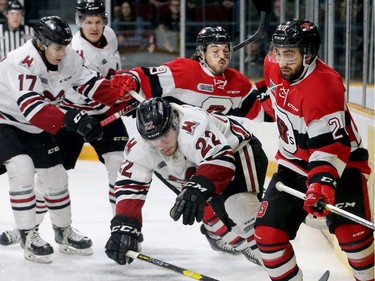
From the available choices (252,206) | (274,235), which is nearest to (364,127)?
(252,206)

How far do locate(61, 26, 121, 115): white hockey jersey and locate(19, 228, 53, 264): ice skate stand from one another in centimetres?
68

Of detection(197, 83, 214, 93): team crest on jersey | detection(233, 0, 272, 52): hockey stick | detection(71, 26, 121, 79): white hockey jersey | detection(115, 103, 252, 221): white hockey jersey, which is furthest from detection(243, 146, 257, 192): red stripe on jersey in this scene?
detection(233, 0, 272, 52): hockey stick

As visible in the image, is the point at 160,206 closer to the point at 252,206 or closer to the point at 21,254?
the point at 21,254

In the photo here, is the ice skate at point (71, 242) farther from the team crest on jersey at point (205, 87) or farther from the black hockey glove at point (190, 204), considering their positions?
the black hockey glove at point (190, 204)

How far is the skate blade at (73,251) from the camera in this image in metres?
4.40

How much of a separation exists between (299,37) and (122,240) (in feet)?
2.89

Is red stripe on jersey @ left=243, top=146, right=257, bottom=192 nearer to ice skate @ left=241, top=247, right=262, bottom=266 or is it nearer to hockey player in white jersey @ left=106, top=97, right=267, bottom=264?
hockey player in white jersey @ left=106, top=97, right=267, bottom=264

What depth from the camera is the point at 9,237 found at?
457 centimetres

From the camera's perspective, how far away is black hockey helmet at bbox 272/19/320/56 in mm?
3252

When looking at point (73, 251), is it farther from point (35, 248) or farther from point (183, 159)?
point (183, 159)

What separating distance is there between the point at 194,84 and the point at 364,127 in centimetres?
73

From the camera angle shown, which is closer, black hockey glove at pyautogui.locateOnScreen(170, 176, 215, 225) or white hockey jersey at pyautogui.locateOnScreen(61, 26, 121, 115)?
black hockey glove at pyautogui.locateOnScreen(170, 176, 215, 225)

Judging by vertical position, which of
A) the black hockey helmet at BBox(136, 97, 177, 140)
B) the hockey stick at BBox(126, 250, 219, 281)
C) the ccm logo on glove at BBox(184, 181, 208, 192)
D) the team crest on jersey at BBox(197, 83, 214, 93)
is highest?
the black hockey helmet at BBox(136, 97, 177, 140)

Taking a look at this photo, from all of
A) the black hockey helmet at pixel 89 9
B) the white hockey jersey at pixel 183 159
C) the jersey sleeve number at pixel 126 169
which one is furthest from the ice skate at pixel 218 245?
the black hockey helmet at pixel 89 9
